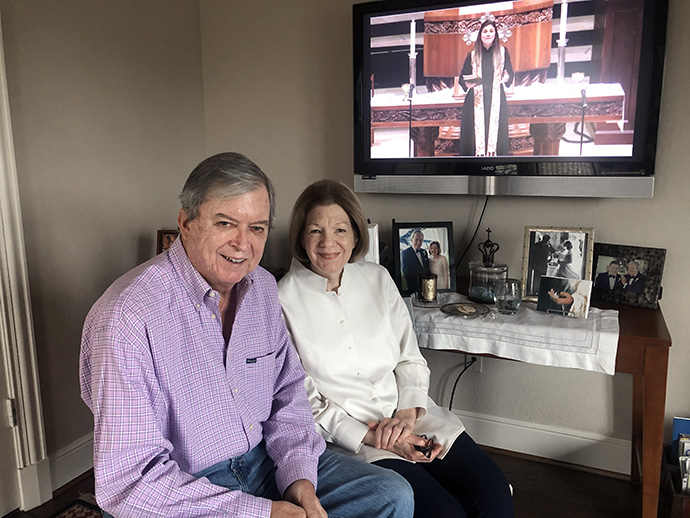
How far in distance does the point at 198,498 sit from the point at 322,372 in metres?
0.56

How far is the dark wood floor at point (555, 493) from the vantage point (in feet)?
6.61

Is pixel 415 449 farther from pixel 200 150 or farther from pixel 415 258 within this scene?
pixel 200 150

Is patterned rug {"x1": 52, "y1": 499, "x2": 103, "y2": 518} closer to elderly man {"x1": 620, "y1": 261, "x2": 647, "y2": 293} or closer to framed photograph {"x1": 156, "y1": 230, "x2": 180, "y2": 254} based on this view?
framed photograph {"x1": 156, "y1": 230, "x2": 180, "y2": 254}

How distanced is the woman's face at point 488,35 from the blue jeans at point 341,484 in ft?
5.09

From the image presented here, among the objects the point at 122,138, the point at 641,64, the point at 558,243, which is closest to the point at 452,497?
the point at 558,243

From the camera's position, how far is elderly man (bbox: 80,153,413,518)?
1.06 m

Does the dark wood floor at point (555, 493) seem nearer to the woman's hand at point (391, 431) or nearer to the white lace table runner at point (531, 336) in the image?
the white lace table runner at point (531, 336)

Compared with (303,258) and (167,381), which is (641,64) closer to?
(303,258)

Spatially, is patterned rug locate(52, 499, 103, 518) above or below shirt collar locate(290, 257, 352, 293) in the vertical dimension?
below

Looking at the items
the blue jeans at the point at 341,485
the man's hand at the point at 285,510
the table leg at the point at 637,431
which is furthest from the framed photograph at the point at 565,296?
the man's hand at the point at 285,510

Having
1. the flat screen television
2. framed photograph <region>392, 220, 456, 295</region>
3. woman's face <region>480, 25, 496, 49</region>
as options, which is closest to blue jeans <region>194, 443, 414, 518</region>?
framed photograph <region>392, 220, 456, 295</region>

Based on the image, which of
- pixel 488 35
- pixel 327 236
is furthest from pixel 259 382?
pixel 488 35

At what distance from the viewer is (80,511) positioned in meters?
2.02

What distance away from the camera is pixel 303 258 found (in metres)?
1.69
